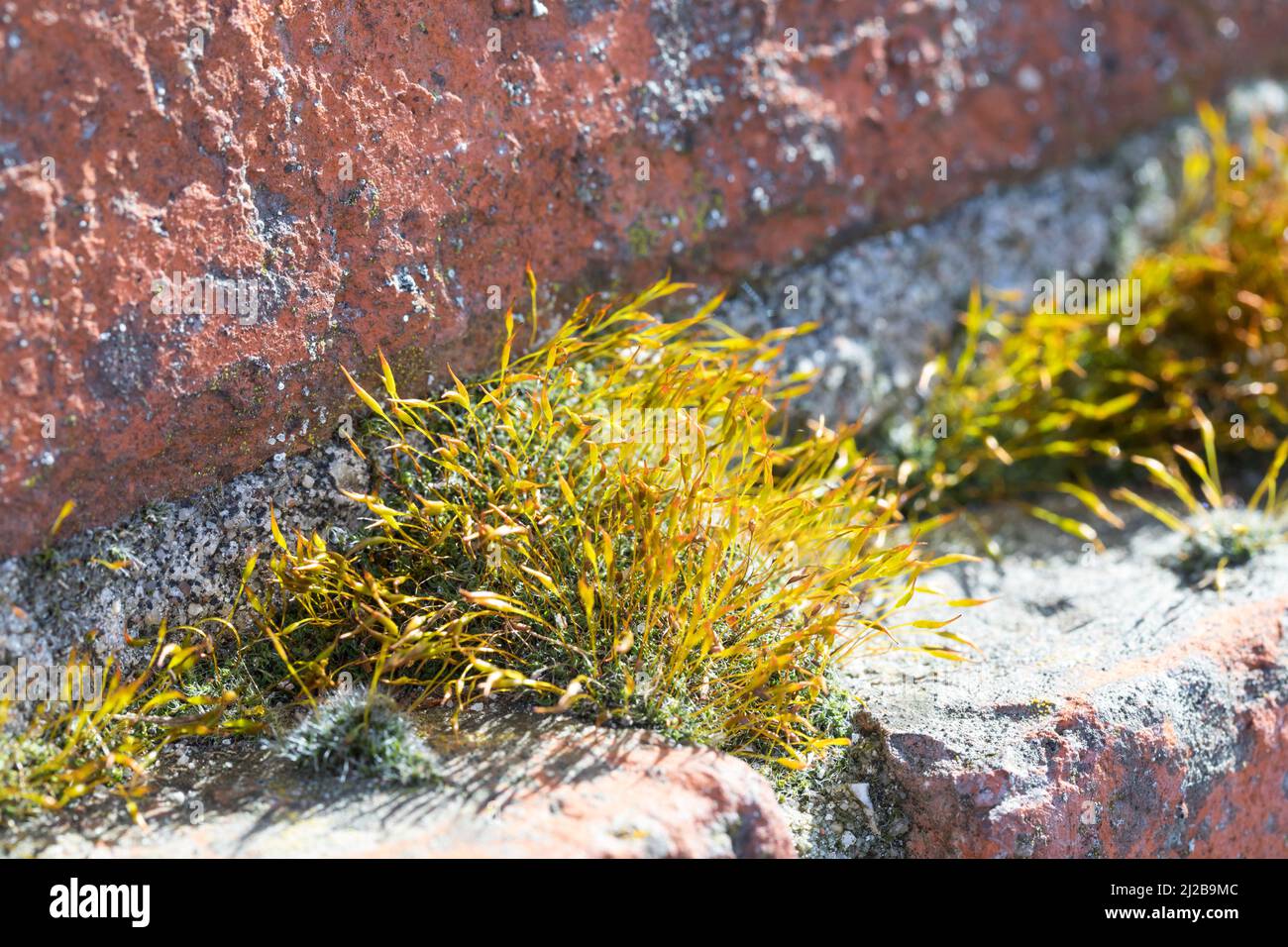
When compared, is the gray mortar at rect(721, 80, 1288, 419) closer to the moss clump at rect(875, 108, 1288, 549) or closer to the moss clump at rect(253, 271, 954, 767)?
the moss clump at rect(875, 108, 1288, 549)

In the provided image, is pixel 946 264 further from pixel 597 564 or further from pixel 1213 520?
pixel 597 564

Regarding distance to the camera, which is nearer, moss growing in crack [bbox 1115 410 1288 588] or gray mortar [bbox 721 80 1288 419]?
moss growing in crack [bbox 1115 410 1288 588]

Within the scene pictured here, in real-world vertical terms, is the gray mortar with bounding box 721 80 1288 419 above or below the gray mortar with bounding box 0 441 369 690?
above

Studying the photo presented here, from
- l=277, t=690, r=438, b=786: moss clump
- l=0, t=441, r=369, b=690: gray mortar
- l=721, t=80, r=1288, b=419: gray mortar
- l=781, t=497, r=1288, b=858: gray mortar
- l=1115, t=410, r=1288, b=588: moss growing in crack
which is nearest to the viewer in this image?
l=277, t=690, r=438, b=786: moss clump

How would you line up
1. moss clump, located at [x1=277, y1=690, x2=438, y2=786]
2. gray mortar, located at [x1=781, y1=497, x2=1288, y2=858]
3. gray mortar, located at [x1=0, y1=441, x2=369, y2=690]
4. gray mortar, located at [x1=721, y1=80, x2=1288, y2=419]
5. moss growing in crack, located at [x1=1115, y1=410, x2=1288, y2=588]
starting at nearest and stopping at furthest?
moss clump, located at [x1=277, y1=690, x2=438, y2=786]
gray mortar, located at [x1=0, y1=441, x2=369, y2=690]
gray mortar, located at [x1=781, y1=497, x2=1288, y2=858]
moss growing in crack, located at [x1=1115, y1=410, x2=1288, y2=588]
gray mortar, located at [x1=721, y1=80, x2=1288, y2=419]

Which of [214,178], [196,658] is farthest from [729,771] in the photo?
[214,178]

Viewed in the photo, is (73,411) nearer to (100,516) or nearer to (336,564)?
(100,516)

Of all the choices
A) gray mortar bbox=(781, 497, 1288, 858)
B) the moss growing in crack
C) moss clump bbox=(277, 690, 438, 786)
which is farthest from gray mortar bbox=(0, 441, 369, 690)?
the moss growing in crack

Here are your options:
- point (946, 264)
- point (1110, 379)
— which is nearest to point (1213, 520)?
point (1110, 379)
